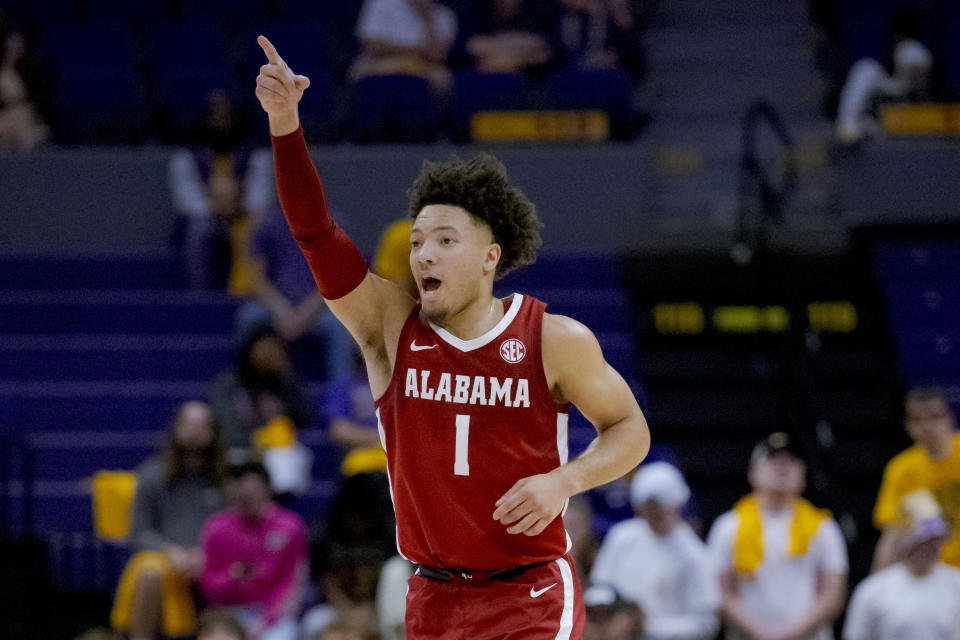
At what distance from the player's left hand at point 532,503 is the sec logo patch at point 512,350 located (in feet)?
1.10

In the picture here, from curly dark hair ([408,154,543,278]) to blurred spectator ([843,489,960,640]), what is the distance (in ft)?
11.2

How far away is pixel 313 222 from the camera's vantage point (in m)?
3.38

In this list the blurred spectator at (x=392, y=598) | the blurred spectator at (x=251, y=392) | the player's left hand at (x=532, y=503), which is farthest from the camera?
the blurred spectator at (x=251, y=392)

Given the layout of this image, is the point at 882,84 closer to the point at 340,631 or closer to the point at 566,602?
the point at 340,631

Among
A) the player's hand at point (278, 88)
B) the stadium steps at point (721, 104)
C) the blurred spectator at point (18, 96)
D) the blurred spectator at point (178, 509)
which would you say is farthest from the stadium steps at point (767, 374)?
the player's hand at point (278, 88)

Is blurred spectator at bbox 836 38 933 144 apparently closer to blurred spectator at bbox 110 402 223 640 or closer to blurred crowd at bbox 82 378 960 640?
blurred crowd at bbox 82 378 960 640

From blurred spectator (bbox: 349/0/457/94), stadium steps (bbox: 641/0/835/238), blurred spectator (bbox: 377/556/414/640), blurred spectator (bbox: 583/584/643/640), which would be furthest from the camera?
stadium steps (bbox: 641/0/835/238)

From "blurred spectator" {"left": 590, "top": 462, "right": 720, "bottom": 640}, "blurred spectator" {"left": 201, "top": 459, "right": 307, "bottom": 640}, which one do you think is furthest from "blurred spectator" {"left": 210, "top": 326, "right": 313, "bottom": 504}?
"blurred spectator" {"left": 590, "top": 462, "right": 720, "bottom": 640}

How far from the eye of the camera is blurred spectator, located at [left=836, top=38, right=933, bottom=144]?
10.2 metres

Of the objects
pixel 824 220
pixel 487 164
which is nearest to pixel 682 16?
pixel 824 220

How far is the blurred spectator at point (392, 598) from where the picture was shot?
6133 mm

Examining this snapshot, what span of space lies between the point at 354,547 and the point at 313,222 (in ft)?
11.2

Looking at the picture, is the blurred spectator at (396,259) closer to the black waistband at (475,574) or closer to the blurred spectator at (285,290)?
the blurred spectator at (285,290)

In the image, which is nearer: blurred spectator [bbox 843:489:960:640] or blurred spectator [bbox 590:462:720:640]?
blurred spectator [bbox 843:489:960:640]
